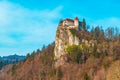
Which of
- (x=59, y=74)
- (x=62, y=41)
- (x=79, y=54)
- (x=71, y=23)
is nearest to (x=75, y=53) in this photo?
(x=79, y=54)

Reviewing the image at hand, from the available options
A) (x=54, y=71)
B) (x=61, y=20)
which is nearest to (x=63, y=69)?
(x=54, y=71)

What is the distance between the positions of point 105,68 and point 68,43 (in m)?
32.1

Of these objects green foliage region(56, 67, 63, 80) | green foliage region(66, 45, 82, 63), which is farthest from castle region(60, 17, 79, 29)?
green foliage region(56, 67, 63, 80)

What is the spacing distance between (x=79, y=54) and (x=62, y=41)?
16.7 meters

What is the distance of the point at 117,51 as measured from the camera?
114125mm

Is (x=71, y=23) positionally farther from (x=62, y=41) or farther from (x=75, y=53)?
(x=75, y=53)

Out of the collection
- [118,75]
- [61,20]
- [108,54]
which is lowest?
[118,75]

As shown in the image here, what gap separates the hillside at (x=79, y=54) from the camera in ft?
368

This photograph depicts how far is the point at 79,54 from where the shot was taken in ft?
406

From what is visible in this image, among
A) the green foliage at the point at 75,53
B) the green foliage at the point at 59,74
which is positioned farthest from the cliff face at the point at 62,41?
the green foliage at the point at 59,74

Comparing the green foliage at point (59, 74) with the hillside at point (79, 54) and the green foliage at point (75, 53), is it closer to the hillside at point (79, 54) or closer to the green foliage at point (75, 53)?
the hillside at point (79, 54)

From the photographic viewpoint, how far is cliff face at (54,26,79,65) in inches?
5219

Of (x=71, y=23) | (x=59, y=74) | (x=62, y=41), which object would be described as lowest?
(x=59, y=74)

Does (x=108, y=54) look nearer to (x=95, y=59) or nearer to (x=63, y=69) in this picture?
(x=95, y=59)
